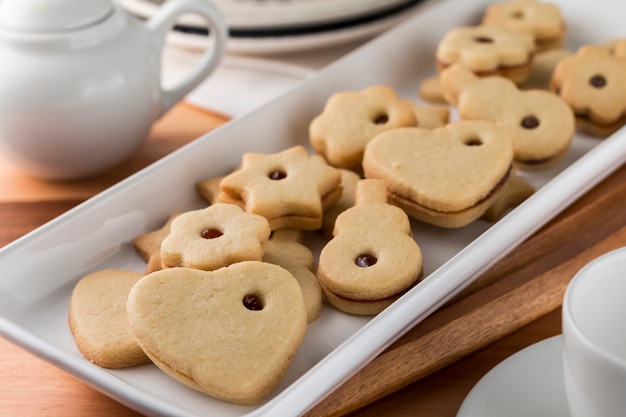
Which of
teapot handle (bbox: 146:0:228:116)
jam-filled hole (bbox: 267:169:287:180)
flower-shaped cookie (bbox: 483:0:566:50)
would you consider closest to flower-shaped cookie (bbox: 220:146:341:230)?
jam-filled hole (bbox: 267:169:287:180)

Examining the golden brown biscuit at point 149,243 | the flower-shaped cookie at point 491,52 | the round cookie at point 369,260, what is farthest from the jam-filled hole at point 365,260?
the flower-shaped cookie at point 491,52

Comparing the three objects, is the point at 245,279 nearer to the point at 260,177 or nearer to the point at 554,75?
the point at 260,177

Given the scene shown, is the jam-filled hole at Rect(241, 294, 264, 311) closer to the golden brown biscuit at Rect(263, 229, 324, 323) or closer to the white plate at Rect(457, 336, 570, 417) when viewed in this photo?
the golden brown biscuit at Rect(263, 229, 324, 323)

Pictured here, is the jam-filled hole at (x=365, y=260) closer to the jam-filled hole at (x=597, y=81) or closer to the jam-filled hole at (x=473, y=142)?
the jam-filled hole at (x=473, y=142)

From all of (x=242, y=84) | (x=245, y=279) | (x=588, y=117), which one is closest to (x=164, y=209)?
(x=245, y=279)

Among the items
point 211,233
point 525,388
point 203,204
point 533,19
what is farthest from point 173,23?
point 525,388

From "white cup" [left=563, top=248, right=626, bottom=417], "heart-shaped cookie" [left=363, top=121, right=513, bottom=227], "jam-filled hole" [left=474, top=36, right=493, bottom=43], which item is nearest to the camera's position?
"white cup" [left=563, top=248, right=626, bottom=417]

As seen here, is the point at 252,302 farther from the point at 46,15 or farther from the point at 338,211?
the point at 46,15
